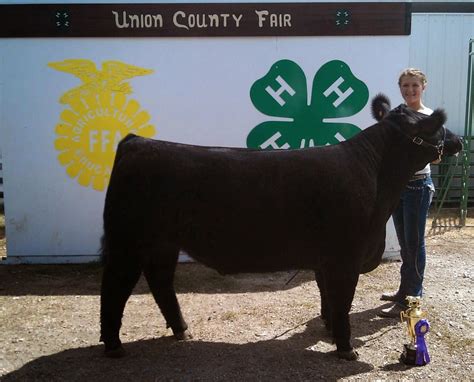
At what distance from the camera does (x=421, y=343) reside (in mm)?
3918

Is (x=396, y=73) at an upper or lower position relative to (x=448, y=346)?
upper

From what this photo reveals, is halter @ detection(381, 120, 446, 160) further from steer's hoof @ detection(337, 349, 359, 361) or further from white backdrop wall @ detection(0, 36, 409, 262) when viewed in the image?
white backdrop wall @ detection(0, 36, 409, 262)

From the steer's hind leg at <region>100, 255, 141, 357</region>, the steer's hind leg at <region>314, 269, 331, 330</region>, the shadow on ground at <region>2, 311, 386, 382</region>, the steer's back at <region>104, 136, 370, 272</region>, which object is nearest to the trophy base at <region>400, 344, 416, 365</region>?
the shadow on ground at <region>2, 311, 386, 382</region>

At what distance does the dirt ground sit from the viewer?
385 centimetres

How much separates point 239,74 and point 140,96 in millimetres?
1317

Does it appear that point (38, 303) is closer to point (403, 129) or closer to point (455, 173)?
point (403, 129)

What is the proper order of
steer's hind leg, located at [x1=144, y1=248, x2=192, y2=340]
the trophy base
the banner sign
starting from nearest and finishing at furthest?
the trophy base
steer's hind leg, located at [x1=144, y1=248, x2=192, y2=340]
the banner sign

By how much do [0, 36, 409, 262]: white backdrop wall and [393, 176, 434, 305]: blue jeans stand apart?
207cm

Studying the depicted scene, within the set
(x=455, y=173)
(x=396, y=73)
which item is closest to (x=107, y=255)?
(x=396, y=73)

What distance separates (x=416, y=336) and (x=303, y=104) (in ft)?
11.5

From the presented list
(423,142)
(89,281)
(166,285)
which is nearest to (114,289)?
(166,285)

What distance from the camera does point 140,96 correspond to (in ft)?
21.3

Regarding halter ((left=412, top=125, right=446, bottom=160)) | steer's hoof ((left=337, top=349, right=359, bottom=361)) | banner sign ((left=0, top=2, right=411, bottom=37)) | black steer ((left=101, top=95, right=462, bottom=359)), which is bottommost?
steer's hoof ((left=337, top=349, right=359, bottom=361))

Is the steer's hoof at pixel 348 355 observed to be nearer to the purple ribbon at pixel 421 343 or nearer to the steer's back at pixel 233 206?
the purple ribbon at pixel 421 343
